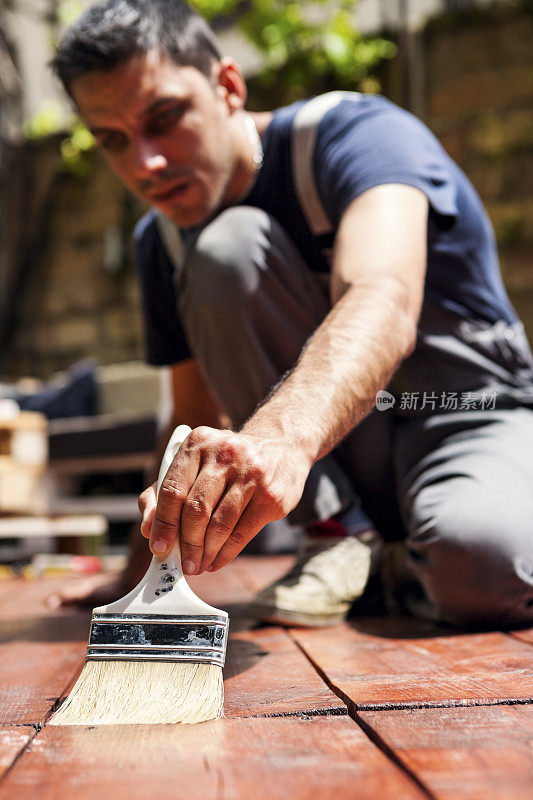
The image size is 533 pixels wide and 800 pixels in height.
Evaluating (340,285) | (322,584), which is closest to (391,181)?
(340,285)

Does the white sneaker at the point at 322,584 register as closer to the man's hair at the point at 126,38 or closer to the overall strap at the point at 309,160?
the overall strap at the point at 309,160

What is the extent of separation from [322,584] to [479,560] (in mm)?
264

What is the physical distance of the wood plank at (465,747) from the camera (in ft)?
1.69

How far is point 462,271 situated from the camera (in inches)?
54.2

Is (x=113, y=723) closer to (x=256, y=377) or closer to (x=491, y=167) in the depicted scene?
(x=256, y=377)

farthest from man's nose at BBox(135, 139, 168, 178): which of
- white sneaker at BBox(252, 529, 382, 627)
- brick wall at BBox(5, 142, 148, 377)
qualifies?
brick wall at BBox(5, 142, 148, 377)

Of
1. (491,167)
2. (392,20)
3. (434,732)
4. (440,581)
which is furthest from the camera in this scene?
(392,20)

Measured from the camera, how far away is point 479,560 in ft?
3.68

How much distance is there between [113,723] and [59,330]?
183 inches

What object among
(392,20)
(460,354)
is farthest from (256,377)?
(392,20)

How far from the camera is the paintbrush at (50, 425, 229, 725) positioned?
0.73m

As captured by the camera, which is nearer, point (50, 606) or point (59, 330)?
point (50, 606)
